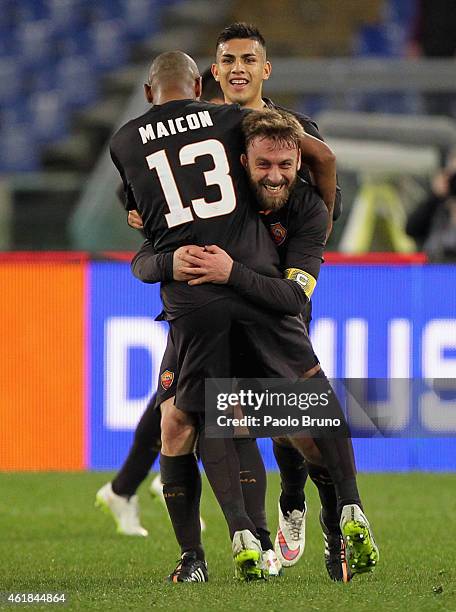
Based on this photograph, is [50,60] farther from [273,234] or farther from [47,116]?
[273,234]

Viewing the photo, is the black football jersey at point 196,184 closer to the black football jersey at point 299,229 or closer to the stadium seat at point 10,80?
the black football jersey at point 299,229

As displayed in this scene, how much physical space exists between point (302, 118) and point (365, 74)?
6.70m

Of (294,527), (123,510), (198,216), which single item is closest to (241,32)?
(198,216)

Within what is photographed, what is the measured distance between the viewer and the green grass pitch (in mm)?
4340

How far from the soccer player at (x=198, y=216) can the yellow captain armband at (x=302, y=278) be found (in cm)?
6

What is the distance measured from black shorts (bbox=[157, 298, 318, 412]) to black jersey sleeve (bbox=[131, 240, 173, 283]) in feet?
0.52

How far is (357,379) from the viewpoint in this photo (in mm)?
8430

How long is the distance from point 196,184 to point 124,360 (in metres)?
4.10

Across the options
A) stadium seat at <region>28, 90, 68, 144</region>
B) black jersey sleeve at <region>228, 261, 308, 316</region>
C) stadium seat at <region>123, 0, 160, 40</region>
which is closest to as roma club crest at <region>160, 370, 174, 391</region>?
black jersey sleeve at <region>228, 261, 308, 316</region>

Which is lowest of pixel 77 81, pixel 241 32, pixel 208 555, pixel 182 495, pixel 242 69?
pixel 208 555

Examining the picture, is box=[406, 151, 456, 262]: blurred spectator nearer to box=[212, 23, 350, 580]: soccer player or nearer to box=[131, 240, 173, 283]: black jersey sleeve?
box=[212, 23, 350, 580]: soccer player

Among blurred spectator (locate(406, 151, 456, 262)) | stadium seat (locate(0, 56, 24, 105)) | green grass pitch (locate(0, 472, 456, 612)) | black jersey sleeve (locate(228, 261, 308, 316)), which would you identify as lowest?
green grass pitch (locate(0, 472, 456, 612))

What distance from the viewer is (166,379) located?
4.93 metres

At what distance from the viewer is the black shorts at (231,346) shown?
15.3 ft
